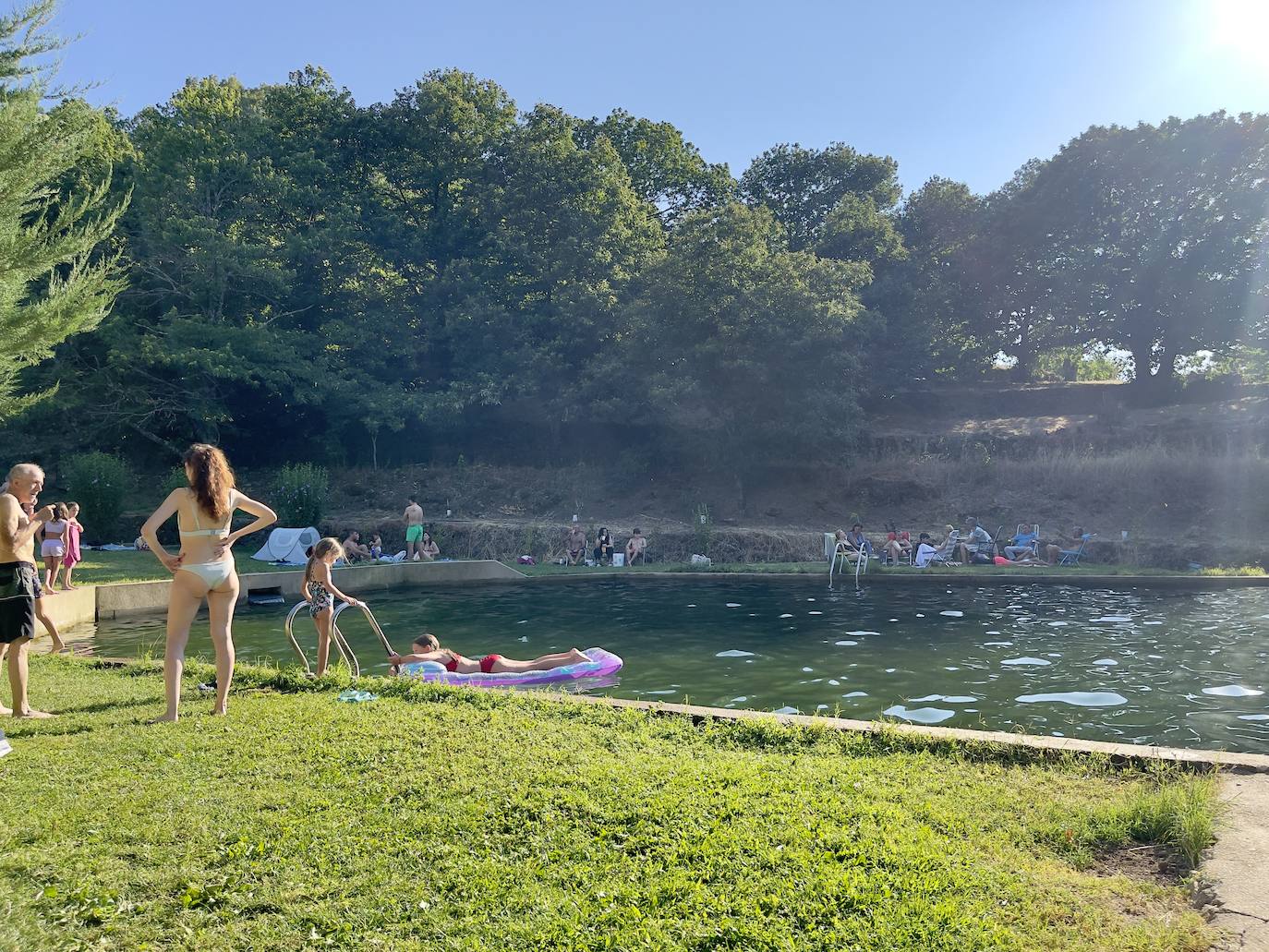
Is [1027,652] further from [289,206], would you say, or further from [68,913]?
[289,206]

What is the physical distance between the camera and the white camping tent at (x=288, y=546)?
2227 cm

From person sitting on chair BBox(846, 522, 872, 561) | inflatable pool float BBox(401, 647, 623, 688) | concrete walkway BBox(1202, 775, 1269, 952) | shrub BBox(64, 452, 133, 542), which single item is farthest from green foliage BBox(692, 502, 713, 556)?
concrete walkway BBox(1202, 775, 1269, 952)

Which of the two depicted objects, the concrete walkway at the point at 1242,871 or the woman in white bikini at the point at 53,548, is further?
the woman in white bikini at the point at 53,548

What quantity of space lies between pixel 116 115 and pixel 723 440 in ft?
105

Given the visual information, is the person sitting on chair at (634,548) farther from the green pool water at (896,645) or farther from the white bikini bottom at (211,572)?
the white bikini bottom at (211,572)

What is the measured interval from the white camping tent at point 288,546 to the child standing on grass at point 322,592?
1417 cm

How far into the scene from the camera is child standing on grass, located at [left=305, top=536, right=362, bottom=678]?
8711 mm

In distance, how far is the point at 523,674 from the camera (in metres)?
10.1

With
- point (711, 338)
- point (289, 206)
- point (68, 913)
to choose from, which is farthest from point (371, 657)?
point (289, 206)

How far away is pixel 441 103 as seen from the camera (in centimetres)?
3728

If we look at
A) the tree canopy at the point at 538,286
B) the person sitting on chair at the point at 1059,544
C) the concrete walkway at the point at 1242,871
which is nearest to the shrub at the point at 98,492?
the tree canopy at the point at 538,286

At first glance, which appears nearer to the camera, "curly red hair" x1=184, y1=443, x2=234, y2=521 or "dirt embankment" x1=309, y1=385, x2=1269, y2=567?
"curly red hair" x1=184, y1=443, x2=234, y2=521

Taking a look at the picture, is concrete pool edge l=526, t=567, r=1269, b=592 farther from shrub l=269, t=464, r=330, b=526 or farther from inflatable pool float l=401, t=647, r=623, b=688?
inflatable pool float l=401, t=647, r=623, b=688

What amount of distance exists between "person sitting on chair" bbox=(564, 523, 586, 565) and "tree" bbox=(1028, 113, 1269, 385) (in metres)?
26.8
